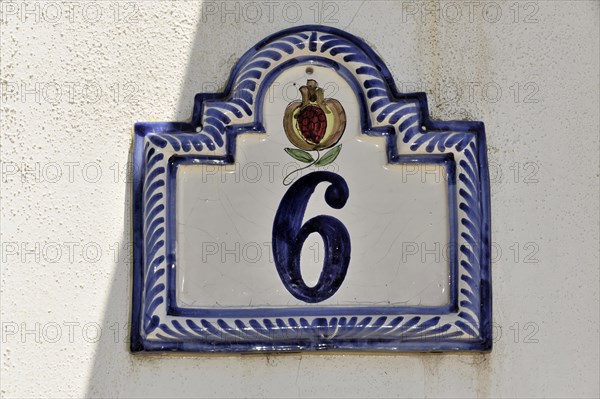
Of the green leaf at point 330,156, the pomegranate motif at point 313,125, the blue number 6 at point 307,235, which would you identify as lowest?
the blue number 6 at point 307,235

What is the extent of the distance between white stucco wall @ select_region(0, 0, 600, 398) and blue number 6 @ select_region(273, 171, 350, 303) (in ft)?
0.66

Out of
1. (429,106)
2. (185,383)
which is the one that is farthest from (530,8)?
(185,383)

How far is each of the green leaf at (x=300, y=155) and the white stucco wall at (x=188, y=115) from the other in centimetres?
31

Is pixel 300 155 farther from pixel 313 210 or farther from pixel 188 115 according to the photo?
pixel 188 115

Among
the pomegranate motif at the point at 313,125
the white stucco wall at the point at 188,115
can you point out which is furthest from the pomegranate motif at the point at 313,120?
the white stucco wall at the point at 188,115

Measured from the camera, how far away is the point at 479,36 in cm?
282

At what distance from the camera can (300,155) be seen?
2760 millimetres

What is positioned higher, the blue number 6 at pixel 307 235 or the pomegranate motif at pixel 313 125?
the pomegranate motif at pixel 313 125

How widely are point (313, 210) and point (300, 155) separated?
163mm

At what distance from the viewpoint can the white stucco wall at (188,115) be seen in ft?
8.94

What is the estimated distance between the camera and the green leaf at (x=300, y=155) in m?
2.76

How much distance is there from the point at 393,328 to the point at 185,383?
1.99 ft

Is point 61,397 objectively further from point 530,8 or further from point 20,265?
point 530,8

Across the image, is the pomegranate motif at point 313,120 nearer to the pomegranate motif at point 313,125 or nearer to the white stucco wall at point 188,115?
the pomegranate motif at point 313,125
